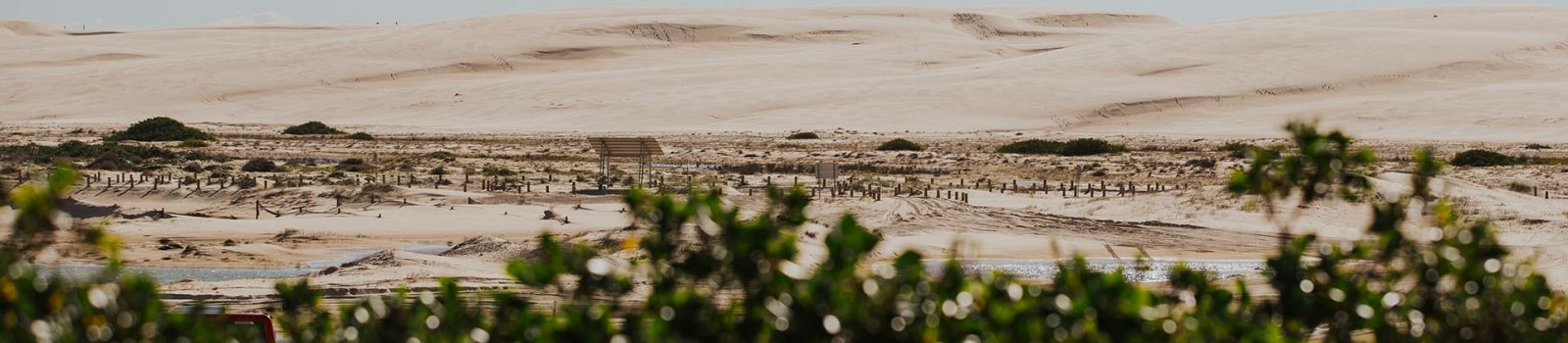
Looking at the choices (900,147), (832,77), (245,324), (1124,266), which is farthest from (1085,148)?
(832,77)

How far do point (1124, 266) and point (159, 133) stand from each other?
39.9 metres

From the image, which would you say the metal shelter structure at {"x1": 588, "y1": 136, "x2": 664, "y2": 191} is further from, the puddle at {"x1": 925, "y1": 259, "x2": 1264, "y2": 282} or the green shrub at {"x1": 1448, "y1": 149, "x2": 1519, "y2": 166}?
the green shrub at {"x1": 1448, "y1": 149, "x2": 1519, "y2": 166}

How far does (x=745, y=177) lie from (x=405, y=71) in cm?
5924

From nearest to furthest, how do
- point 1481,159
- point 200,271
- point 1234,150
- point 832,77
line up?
point 200,271 → point 1481,159 → point 1234,150 → point 832,77

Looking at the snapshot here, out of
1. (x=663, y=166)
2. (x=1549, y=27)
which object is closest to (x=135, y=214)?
(x=663, y=166)

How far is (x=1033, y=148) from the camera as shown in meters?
44.2

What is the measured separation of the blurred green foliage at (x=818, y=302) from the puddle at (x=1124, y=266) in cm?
1079

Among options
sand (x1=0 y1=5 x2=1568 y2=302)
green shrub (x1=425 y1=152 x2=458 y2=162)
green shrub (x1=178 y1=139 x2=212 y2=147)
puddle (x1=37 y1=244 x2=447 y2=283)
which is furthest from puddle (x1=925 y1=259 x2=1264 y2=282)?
green shrub (x1=178 y1=139 x2=212 y2=147)

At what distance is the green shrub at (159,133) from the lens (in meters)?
50.3

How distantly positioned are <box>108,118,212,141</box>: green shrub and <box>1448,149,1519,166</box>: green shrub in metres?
33.7

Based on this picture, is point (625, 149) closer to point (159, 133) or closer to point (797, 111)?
point (159, 133)

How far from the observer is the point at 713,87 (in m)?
78.3

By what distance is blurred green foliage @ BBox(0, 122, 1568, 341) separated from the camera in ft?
14.7

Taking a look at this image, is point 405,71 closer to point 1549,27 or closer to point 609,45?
point 609,45
